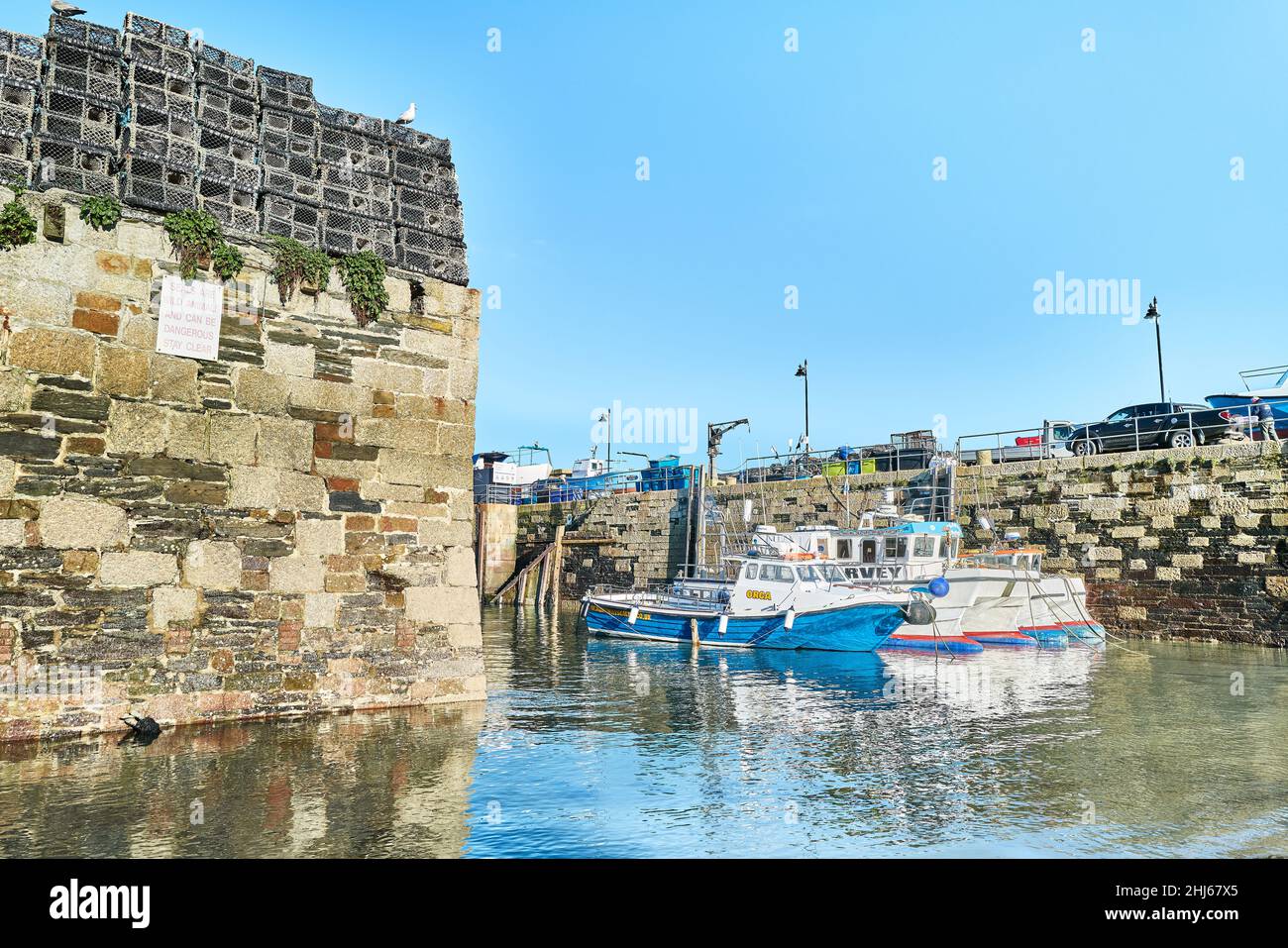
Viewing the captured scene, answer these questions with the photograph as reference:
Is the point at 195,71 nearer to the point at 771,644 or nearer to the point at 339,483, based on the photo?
the point at 339,483

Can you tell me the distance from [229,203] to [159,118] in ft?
3.55

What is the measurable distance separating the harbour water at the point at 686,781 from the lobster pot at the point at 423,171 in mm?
6681

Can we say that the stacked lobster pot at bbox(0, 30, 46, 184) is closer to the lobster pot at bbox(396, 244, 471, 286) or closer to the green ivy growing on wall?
the green ivy growing on wall

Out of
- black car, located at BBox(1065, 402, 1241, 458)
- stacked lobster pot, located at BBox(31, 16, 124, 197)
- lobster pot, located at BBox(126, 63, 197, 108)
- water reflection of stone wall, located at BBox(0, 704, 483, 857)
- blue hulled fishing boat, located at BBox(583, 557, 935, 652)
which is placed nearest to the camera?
water reflection of stone wall, located at BBox(0, 704, 483, 857)

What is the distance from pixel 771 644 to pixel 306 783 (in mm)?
17076

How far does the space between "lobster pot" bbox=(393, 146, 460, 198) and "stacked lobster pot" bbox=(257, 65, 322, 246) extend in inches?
41.4

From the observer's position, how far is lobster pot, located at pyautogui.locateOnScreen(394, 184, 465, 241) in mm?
11758

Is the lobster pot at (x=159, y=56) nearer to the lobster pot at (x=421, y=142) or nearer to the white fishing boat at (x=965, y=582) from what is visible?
the lobster pot at (x=421, y=142)

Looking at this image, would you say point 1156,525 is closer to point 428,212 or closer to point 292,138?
point 428,212

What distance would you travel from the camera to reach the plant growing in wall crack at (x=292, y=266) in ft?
34.6

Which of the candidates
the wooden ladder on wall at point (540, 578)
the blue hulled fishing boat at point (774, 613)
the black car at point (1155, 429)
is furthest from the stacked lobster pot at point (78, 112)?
the wooden ladder on wall at point (540, 578)
